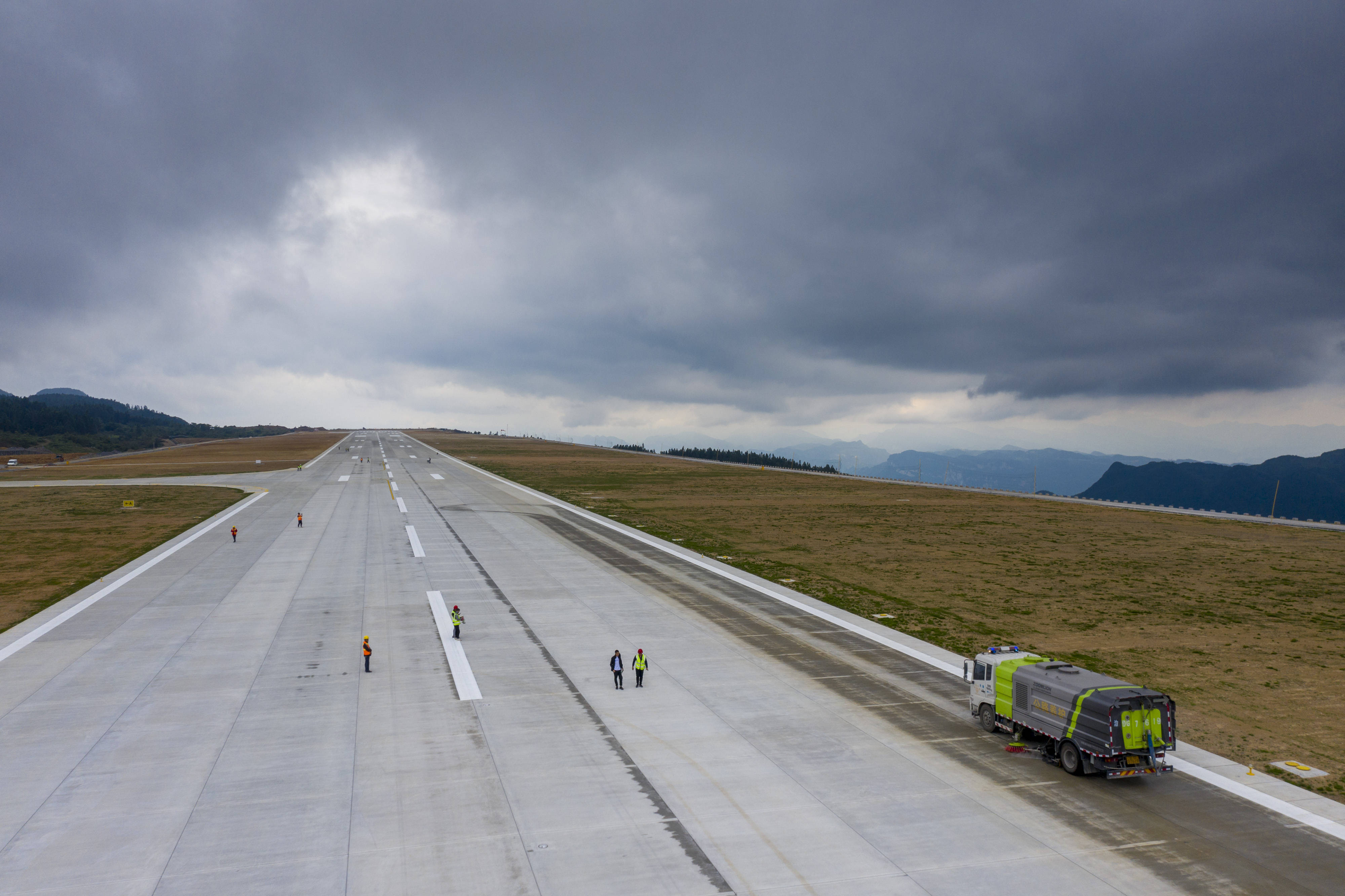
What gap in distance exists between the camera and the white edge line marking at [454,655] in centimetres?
2397

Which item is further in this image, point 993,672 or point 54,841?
point 993,672

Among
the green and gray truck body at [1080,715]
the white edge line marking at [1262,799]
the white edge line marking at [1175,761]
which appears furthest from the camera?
the green and gray truck body at [1080,715]

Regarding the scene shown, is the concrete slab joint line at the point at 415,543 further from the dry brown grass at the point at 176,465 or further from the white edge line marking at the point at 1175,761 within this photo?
the dry brown grass at the point at 176,465

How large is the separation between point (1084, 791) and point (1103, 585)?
3187 centimetres

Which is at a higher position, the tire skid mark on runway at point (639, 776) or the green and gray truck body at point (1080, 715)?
the green and gray truck body at point (1080, 715)

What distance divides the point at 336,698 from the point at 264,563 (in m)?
26.9

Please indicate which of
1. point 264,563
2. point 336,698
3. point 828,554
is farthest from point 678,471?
point 336,698

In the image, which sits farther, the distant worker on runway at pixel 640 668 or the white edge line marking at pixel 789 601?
the white edge line marking at pixel 789 601

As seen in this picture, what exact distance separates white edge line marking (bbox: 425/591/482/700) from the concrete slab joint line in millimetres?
11973

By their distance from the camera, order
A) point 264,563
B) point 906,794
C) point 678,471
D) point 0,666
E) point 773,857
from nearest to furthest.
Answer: point 773,857 → point 906,794 → point 0,666 → point 264,563 → point 678,471

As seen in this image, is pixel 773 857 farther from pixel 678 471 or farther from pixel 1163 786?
pixel 678 471

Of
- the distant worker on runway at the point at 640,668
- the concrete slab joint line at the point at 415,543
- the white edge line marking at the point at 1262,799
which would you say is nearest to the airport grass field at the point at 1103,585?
the white edge line marking at the point at 1262,799

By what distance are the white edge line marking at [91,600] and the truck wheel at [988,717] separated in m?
37.5

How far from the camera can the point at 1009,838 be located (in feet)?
51.0
